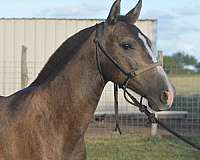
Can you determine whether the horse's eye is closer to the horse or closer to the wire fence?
the horse

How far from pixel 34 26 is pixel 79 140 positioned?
1281cm

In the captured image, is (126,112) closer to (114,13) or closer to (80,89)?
(80,89)

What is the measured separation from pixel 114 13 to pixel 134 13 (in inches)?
8.7

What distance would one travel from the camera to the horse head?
13.5 ft

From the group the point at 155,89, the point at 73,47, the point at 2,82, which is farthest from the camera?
the point at 2,82

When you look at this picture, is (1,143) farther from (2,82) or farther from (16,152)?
(2,82)

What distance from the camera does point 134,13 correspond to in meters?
4.41

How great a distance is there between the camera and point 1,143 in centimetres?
425

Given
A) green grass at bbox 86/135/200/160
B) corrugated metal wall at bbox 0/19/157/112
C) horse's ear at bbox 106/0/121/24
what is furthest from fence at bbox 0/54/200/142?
horse's ear at bbox 106/0/121/24

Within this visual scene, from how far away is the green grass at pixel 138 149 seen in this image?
10.7 m

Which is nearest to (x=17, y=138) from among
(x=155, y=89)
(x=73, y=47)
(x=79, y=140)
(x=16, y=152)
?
(x=16, y=152)

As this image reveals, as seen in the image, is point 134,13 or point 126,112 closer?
point 134,13

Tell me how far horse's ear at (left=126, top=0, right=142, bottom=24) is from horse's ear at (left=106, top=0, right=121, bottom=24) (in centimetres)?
13

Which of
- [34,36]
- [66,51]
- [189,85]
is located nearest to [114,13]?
[66,51]
